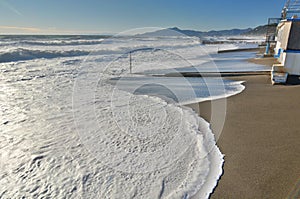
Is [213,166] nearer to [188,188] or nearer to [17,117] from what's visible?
[188,188]

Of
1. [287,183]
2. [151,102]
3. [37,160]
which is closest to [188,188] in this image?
[287,183]

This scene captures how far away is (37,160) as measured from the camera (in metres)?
3.06

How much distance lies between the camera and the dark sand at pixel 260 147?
2285 mm

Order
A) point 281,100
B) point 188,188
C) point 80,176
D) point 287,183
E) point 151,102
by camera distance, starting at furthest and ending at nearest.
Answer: point 151,102, point 281,100, point 80,176, point 188,188, point 287,183

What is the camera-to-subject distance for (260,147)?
3.08 metres

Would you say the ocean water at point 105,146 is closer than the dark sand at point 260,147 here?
No

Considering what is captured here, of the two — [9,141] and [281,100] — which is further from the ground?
[281,100]

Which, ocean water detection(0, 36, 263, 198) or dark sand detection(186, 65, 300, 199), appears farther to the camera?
→ ocean water detection(0, 36, 263, 198)

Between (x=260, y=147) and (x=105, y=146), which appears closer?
(x=260, y=147)

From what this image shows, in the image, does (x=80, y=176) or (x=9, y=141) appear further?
(x=9, y=141)

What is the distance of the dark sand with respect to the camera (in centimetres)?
229

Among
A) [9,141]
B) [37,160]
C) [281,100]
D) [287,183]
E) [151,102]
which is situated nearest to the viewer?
[287,183]

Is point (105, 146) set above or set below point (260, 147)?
below

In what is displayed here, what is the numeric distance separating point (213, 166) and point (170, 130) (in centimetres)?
141
